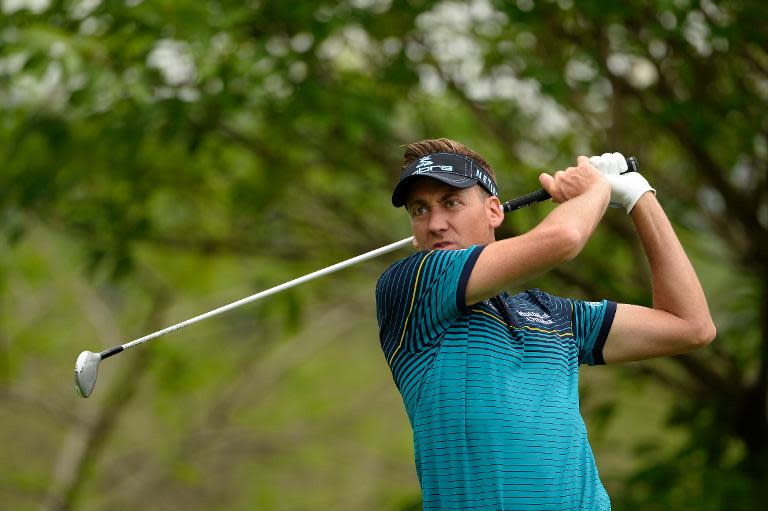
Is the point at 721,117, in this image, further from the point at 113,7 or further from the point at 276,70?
the point at 113,7

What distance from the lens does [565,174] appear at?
321 cm

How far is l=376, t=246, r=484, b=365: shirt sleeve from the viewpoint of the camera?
290 cm

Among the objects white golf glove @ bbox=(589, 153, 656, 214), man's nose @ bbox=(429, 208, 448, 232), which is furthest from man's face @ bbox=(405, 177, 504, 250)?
white golf glove @ bbox=(589, 153, 656, 214)

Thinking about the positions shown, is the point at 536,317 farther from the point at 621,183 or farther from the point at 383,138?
the point at 383,138

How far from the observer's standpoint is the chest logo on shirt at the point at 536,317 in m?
3.04

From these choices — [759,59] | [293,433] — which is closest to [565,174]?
[759,59]

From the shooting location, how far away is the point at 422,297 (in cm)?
297

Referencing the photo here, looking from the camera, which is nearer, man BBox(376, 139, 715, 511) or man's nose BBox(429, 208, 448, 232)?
man BBox(376, 139, 715, 511)

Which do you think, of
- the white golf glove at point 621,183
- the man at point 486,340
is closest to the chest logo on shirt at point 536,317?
the man at point 486,340

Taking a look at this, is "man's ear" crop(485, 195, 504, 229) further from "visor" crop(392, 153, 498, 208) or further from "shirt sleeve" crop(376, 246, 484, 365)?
"shirt sleeve" crop(376, 246, 484, 365)

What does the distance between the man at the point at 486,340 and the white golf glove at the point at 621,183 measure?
178mm

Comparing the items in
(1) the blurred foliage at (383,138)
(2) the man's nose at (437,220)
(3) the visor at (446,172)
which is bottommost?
(1) the blurred foliage at (383,138)

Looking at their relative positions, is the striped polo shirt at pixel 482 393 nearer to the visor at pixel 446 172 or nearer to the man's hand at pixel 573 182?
the visor at pixel 446 172

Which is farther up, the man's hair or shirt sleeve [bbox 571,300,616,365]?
the man's hair
